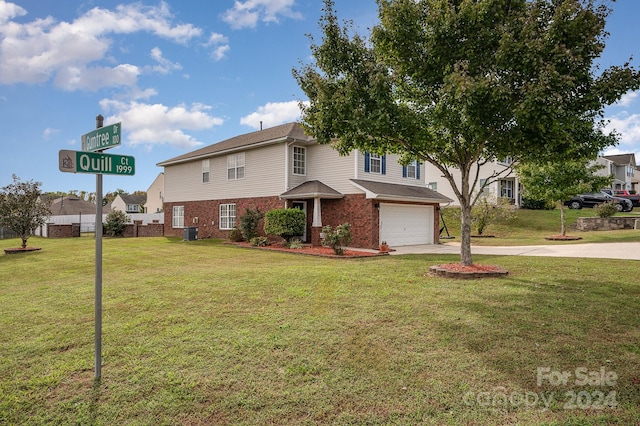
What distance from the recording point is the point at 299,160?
20.4 meters

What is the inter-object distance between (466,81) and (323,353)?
6.13 m

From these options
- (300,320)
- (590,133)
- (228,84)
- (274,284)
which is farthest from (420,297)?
(228,84)

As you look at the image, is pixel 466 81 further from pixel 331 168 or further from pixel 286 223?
pixel 331 168

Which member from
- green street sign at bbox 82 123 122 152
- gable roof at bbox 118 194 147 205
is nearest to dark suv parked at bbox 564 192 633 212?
green street sign at bbox 82 123 122 152

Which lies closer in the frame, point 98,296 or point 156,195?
point 98,296

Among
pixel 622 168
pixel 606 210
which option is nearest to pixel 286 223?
pixel 606 210

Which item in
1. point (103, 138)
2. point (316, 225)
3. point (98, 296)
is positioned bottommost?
point (98, 296)

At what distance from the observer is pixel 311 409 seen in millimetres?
3420

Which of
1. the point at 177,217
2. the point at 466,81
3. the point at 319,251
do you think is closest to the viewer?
the point at 466,81

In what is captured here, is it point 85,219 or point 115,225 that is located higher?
point 85,219

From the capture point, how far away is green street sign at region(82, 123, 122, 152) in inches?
152

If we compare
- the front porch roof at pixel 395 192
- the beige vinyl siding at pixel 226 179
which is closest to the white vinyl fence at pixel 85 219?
the beige vinyl siding at pixel 226 179

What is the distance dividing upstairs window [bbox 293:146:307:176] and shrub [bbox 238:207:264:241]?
305 cm

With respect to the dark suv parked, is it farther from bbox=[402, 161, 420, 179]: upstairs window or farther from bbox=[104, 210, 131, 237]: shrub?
bbox=[104, 210, 131, 237]: shrub
